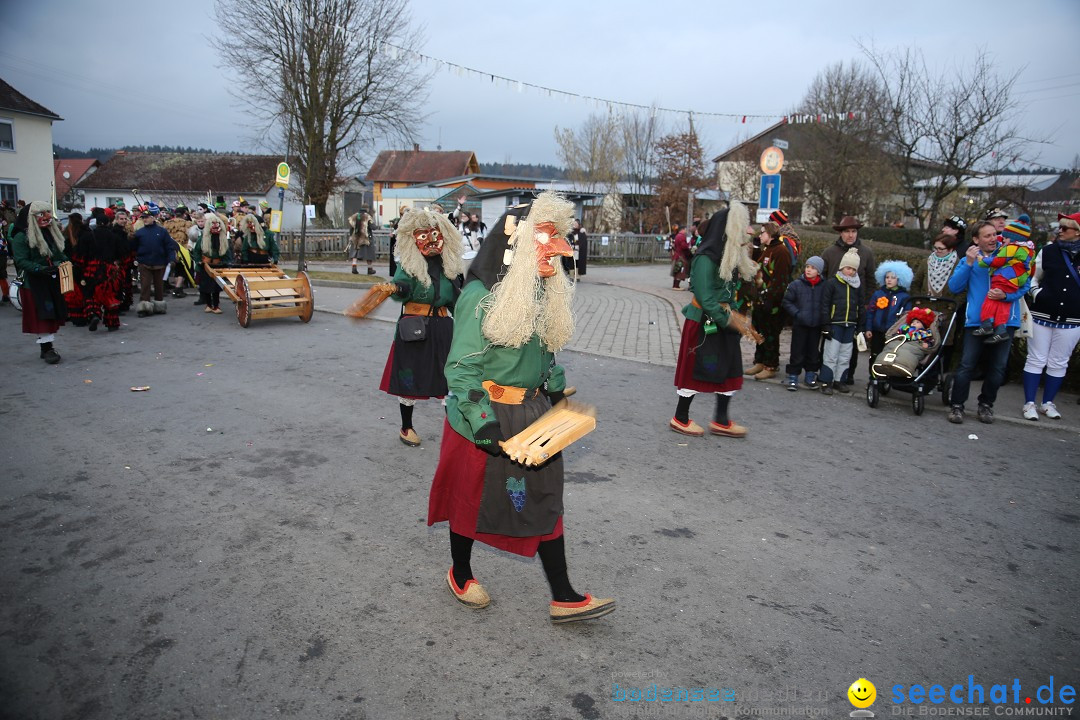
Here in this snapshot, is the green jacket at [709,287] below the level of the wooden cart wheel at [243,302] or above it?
above

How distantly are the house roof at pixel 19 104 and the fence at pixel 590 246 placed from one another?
21.6 m

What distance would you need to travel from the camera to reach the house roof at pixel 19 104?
35406 millimetres

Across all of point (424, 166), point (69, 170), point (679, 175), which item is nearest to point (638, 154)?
point (679, 175)

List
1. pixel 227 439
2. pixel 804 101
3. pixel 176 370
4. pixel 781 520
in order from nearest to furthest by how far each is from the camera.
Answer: pixel 781 520
pixel 227 439
pixel 176 370
pixel 804 101

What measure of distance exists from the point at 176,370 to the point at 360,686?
275 inches

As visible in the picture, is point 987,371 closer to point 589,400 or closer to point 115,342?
point 589,400

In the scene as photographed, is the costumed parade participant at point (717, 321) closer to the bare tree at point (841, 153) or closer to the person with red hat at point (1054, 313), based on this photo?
the person with red hat at point (1054, 313)

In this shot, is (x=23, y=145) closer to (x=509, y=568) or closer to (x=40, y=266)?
(x=40, y=266)

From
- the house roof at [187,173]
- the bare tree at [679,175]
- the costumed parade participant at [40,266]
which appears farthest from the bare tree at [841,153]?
the house roof at [187,173]

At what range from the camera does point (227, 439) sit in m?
5.99

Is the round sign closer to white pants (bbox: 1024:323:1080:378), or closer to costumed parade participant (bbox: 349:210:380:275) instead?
white pants (bbox: 1024:323:1080:378)

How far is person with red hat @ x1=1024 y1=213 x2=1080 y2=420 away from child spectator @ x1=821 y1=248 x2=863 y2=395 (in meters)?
1.75

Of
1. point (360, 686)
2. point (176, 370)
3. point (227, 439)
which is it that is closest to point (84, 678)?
point (360, 686)

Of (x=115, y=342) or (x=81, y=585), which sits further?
(x=115, y=342)
